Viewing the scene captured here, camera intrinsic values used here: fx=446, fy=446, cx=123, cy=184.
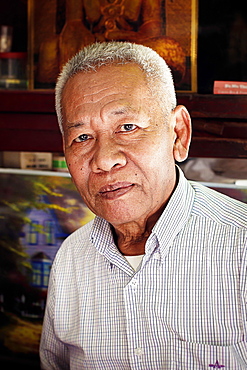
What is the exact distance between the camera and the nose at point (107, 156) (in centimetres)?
131

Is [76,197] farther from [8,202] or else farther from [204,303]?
[204,303]

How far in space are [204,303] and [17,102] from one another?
1.20 metres

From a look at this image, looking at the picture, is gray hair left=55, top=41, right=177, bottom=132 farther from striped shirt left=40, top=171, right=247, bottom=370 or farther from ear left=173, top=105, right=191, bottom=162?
striped shirt left=40, top=171, right=247, bottom=370

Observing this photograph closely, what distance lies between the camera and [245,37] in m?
1.81

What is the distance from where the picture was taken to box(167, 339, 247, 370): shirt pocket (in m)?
1.30

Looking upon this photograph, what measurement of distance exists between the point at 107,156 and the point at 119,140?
0.07 m

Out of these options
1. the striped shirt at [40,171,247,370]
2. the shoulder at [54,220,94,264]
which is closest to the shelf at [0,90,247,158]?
the striped shirt at [40,171,247,370]

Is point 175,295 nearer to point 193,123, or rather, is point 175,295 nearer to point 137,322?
point 137,322

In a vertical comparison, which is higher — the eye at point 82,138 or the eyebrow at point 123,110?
the eyebrow at point 123,110

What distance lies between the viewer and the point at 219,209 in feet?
4.81

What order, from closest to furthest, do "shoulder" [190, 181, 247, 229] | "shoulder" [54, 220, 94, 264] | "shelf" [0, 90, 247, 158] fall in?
"shoulder" [190, 181, 247, 229] → "shoulder" [54, 220, 94, 264] → "shelf" [0, 90, 247, 158]

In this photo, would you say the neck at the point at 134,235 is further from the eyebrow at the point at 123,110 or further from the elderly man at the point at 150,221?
the eyebrow at the point at 123,110

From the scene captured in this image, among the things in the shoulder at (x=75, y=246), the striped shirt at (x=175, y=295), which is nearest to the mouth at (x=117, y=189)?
the striped shirt at (x=175, y=295)

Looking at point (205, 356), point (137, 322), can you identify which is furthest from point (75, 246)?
point (205, 356)
